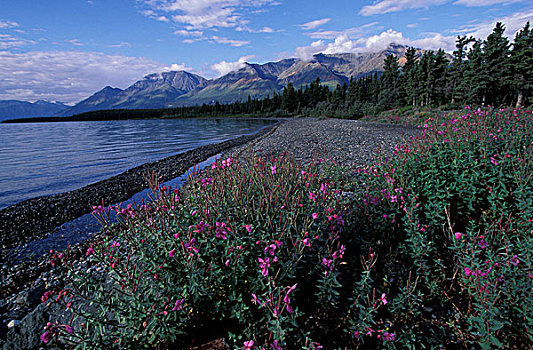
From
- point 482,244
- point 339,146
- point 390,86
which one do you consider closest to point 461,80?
point 390,86

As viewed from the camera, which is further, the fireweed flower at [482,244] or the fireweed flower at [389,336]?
the fireweed flower at [482,244]

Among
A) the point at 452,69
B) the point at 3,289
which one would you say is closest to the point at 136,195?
the point at 3,289

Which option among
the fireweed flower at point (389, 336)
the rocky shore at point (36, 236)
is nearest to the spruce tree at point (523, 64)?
the rocky shore at point (36, 236)

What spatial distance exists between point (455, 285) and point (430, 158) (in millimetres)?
2458

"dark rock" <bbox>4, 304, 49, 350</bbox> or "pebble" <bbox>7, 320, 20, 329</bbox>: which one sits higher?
"dark rock" <bbox>4, 304, 49, 350</bbox>

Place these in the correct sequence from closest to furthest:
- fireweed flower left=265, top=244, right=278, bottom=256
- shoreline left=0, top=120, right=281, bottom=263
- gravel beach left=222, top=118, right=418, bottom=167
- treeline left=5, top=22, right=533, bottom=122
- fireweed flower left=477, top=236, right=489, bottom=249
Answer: fireweed flower left=265, top=244, right=278, bottom=256 → fireweed flower left=477, top=236, right=489, bottom=249 → shoreline left=0, top=120, right=281, bottom=263 → gravel beach left=222, top=118, right=418, bottom=167 → treeline left=5, top=22, right=533, bottom=122

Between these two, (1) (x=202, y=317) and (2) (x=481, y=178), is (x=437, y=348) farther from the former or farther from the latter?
(2) (x=481, y=178)

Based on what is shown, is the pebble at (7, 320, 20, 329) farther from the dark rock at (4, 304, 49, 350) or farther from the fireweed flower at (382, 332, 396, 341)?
the fireweed flower at (382, 332, 396, 341)

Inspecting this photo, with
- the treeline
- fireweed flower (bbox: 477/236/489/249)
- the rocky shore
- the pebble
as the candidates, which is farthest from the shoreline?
the treeline

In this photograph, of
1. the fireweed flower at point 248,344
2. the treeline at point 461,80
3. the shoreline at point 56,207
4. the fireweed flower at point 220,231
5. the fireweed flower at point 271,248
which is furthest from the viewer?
the treeline at point 461,80

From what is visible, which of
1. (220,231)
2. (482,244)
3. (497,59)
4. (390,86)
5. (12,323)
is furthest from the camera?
(390,86)

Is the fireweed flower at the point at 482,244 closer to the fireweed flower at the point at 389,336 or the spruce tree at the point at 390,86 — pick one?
the fireweed flower at the point at 389,336

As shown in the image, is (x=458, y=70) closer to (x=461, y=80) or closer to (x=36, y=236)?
(x=461, y=80)

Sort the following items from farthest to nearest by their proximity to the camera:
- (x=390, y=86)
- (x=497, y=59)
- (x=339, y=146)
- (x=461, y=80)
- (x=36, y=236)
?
(x=390, y=86) < (x=461, y=80) < (x=497, y=59) < (x=339, y=146) < (x=36, y=236)
